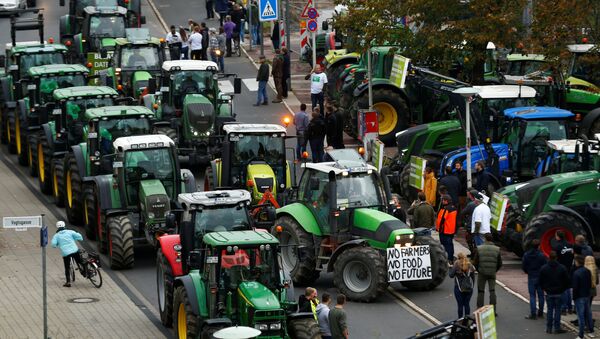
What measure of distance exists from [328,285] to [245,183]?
193 inches

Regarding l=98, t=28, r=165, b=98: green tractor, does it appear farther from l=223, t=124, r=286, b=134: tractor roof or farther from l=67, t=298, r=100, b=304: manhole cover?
l=67, t=298, r=100, b=304: manhole cover

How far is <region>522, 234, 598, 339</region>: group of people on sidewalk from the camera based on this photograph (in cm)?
2567

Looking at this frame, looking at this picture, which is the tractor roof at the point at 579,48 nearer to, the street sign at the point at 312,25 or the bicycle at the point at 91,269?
the street sign at the point at 312,25

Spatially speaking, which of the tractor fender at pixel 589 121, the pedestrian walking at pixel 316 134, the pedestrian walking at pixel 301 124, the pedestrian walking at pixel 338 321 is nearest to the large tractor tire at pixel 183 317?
the pedestrian walking at pixel 338 321

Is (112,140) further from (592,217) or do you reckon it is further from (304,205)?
(592,217)

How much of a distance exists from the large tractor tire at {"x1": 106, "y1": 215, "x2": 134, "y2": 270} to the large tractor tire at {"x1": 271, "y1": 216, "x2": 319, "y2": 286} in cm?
323

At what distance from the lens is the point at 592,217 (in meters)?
30.2

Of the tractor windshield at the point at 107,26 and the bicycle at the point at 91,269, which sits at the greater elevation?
the tractor windshield at the point at 107,26

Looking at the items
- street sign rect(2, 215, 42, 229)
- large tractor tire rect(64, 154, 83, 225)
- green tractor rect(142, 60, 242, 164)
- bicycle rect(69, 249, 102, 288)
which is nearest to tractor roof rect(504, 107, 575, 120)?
green tractor rect(142, 60, 242, 164)

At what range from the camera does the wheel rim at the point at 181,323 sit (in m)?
24.3

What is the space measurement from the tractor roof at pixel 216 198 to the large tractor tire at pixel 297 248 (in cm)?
266

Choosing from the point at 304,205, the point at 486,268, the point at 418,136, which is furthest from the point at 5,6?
the point at 486,268

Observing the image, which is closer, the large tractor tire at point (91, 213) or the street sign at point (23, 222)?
the street sign at point (23, 222)

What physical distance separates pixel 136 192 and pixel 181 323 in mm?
7336
